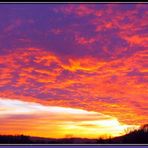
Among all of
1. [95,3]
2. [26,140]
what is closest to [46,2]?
[95,3]

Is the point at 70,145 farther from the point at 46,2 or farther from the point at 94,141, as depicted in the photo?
the point at 46,2

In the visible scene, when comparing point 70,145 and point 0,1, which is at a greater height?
point 0,1

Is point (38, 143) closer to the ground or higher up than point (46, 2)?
closer to the ground

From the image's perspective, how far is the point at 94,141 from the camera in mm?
15945

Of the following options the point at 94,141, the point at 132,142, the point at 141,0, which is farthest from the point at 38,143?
the point at 141,0

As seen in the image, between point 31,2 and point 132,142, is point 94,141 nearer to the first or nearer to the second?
point 132,142

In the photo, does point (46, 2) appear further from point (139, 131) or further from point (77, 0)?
point (139, 131)

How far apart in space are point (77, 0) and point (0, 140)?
4822 mm

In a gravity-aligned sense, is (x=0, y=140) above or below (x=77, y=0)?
below

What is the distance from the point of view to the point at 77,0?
51.3ft

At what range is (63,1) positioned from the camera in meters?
15.8

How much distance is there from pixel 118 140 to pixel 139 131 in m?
0.70

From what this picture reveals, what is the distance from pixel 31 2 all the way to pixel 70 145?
4.38 metres

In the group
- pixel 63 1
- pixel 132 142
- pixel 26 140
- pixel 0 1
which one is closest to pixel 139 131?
pixel 132 142
